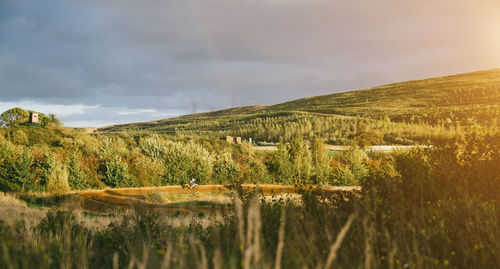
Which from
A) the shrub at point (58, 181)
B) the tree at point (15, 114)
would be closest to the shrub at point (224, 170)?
the shrub at point (58, 181)

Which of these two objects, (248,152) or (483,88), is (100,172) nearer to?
(248,152)

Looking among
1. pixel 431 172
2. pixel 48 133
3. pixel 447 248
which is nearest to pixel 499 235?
pixel 447 248

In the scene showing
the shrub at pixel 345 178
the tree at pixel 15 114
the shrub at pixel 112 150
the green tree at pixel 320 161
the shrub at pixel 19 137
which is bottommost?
the shrub at pixel 345 178

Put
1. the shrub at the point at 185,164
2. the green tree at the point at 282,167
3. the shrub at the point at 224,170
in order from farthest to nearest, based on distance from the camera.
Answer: the green tree at the point at 282,167
the shrub at the point at 224,170
the shrub at the point at 185,164

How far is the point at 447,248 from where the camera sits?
4.04m

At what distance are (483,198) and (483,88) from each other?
10552 cm

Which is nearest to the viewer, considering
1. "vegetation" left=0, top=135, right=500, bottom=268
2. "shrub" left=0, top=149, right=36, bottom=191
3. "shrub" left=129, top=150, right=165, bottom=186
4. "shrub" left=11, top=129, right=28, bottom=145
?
"vegetation" left=0, top=135, right=500, bottom=268

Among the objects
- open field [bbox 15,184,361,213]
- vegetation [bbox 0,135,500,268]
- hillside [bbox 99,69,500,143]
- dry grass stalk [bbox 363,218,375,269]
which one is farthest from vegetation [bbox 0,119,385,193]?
hillside [bbox 99,69,500,143]

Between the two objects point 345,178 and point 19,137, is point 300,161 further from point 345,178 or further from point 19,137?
point 19,137

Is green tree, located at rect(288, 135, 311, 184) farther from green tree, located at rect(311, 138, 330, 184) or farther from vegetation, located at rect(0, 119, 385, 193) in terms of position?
green tree, located at rect(311, 138, 330, 184)

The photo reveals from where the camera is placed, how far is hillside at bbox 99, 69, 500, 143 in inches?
1935

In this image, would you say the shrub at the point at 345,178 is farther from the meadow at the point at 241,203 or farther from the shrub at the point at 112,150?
the shrub at the point at 112,150

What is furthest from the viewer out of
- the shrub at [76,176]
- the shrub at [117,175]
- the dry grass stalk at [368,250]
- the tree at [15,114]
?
the tree at [15,114]

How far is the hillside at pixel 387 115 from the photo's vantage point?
49.2 metres
